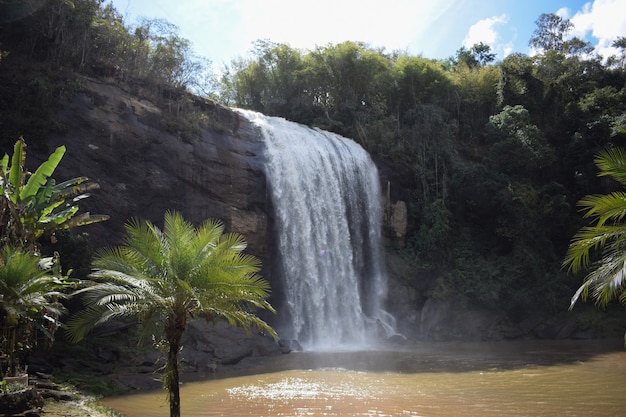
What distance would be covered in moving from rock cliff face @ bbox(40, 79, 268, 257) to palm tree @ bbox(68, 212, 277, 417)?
42.0 feet

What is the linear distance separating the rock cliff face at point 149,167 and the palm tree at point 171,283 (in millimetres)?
12805

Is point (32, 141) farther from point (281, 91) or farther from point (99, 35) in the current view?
point (281, 91)

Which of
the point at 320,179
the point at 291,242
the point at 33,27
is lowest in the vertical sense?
the point at 291,242

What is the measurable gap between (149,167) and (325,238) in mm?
10078

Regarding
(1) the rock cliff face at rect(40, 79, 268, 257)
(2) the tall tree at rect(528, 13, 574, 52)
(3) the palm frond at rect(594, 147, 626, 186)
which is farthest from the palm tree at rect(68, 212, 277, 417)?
(2) the tall tree at rect(528, 13, 574, 52)

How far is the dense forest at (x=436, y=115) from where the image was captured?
2583 centimetres

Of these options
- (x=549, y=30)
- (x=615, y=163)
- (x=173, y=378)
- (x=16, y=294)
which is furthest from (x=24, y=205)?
(x=549, y=30)

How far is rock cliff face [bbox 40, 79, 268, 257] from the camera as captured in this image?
23312 millimetres

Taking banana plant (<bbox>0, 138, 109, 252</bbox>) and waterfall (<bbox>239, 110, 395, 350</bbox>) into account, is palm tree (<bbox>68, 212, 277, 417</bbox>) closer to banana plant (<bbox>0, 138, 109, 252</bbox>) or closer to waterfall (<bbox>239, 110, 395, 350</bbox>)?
banana plant (<bbox>0, 138, 109, 252</bbox>)

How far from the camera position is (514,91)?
42.8 m

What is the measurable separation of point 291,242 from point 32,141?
13.0 metres

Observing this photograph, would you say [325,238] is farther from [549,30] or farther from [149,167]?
[549,30]

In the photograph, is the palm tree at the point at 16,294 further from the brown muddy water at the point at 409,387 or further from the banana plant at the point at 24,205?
the brown muddy water at the point at 409,387

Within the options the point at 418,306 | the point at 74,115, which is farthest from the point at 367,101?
the point at 74,115
